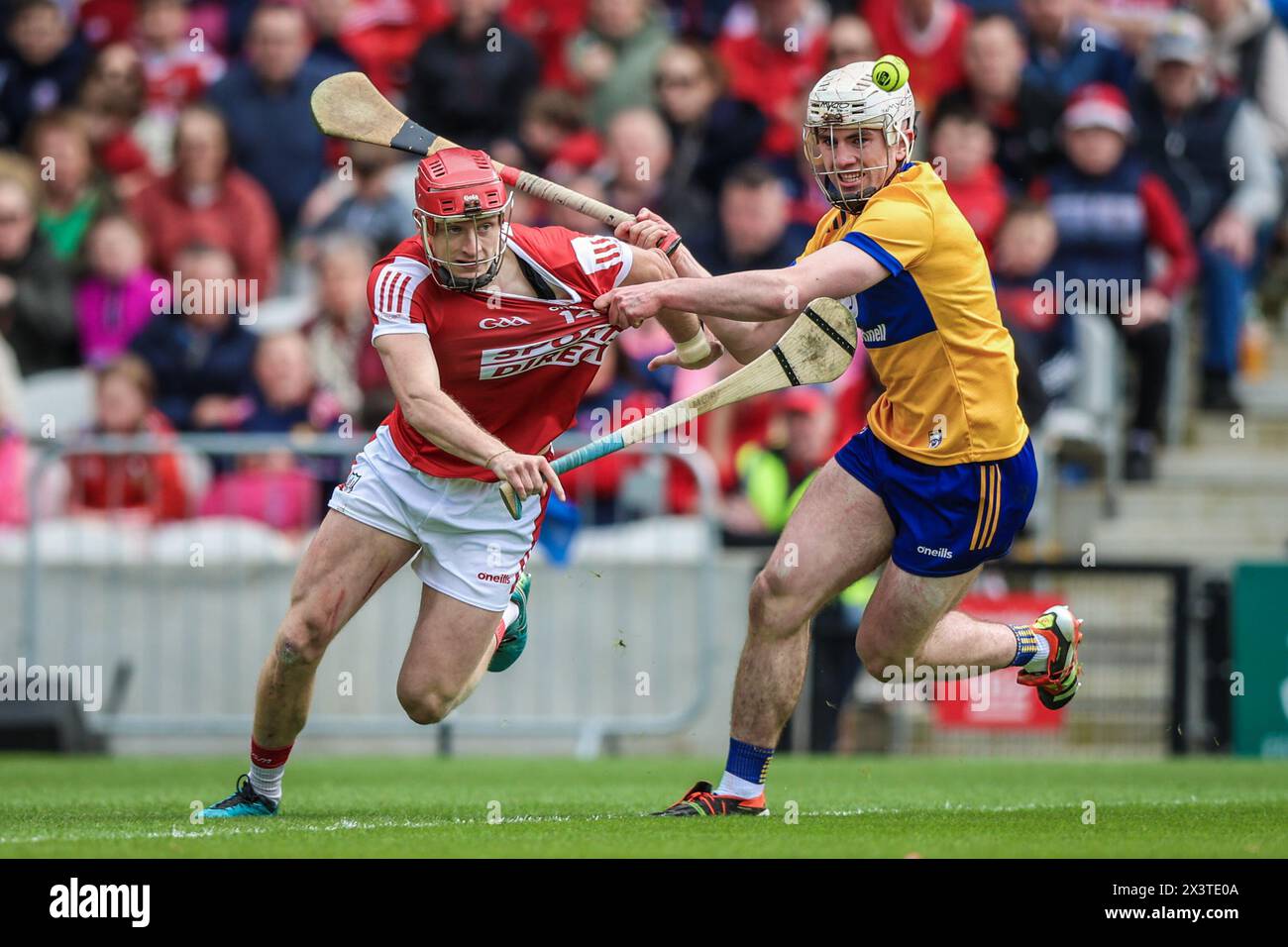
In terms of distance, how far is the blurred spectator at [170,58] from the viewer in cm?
1537

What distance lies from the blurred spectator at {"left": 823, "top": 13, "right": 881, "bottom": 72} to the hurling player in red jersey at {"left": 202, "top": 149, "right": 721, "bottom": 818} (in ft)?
19.8

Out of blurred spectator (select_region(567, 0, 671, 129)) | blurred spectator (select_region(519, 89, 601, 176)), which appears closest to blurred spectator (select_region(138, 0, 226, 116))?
blurred spectator (select_region(519, 89, 601, 176))

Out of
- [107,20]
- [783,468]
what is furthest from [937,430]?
[107,20]

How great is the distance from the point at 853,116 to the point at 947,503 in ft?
4.67

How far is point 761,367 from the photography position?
746 cm

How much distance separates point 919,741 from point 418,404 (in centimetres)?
575

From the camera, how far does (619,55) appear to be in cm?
1465

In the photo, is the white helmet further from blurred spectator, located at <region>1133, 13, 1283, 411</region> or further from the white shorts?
blurred spectator, located at <region>1133, 13, 1283, 411</region>

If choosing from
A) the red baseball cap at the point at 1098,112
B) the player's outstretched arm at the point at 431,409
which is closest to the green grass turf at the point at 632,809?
the player's outstretched arm at the point at 431,409

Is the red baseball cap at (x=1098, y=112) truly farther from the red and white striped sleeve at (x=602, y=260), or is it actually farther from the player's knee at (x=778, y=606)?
the player's knee at (x=778, y=606)

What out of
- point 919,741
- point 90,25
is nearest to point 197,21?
point 90,25

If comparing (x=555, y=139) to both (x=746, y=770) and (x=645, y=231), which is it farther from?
(x=746, y=770)

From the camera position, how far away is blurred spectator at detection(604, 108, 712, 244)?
13492mm
